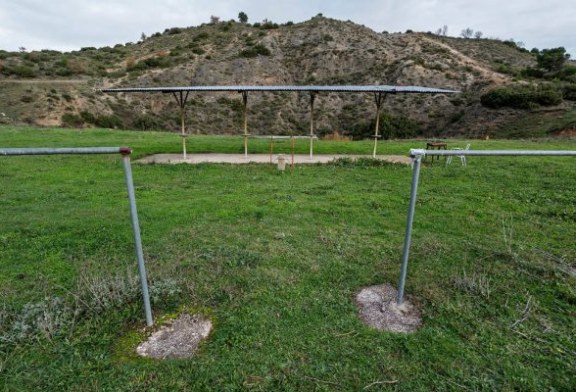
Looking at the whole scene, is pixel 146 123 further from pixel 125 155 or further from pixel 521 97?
pixel 125 155

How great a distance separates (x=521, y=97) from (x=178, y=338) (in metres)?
34.1

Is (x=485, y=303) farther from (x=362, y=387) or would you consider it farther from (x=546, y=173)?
(x=546, y=173)

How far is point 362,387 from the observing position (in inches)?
114

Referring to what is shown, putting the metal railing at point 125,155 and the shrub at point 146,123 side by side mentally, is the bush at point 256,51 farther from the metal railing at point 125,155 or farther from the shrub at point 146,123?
the metal railing at point 125,155

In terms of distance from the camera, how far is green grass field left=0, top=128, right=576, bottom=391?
10.0ft

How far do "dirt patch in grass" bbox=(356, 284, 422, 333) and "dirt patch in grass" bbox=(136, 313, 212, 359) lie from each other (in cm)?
172

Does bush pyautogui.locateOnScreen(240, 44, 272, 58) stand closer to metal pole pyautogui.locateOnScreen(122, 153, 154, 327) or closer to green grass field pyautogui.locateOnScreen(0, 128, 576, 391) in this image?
green grass field pyautogui.locateOnScreen(0, 128, 576, 391)

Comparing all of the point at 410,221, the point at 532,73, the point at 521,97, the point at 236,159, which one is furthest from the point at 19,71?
the point at 532,73

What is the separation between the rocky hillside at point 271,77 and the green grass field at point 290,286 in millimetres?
25348

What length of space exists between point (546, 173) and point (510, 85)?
26.2 metres

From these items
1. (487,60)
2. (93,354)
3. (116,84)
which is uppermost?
(487,60)

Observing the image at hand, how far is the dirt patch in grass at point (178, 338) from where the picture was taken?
3.32 meters

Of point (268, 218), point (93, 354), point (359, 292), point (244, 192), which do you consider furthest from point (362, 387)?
point (244, 192)

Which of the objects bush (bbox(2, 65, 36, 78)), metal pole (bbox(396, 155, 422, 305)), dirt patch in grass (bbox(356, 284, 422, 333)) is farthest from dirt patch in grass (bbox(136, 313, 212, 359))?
bush (bbox(2, 65, 36, 78))
